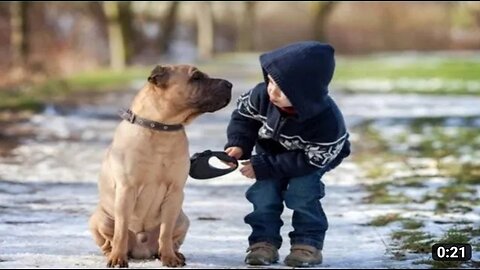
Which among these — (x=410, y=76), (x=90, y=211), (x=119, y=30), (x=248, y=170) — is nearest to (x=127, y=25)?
(x=119, y=30)

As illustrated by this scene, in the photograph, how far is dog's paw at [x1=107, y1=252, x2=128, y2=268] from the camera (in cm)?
536

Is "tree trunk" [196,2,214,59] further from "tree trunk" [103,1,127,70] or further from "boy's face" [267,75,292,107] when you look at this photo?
"boy's face" [267,75,292,107]

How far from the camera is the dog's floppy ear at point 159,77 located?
213 inches

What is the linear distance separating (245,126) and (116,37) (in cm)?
2483

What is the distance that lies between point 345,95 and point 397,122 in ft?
19.7

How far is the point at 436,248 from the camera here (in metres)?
5.78

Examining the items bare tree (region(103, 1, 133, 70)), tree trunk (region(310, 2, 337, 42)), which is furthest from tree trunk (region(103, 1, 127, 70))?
tree trunk (region(310, 2, 337, 42))

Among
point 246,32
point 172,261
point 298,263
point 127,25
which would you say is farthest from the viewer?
point 246,32

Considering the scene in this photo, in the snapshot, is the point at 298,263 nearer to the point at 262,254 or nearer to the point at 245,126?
the point at 262,254

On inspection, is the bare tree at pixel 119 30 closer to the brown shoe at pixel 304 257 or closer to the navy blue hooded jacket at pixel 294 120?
the navy blue hooded jacket at pixel 294 120

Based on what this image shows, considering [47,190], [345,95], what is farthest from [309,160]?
[345,95]

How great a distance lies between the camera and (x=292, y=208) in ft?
19.0

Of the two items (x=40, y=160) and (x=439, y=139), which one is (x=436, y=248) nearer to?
(x=40, y=160)

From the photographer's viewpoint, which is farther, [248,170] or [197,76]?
[248,170]
